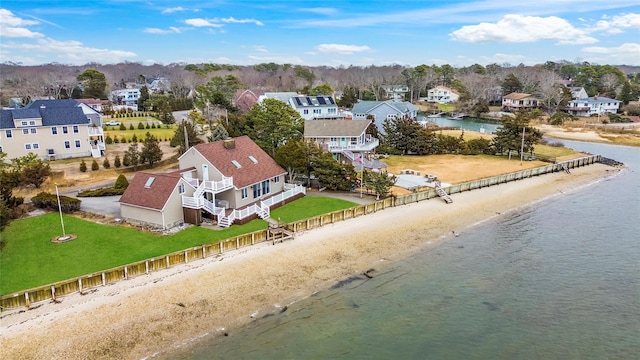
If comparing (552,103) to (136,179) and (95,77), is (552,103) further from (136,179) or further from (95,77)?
(95,77)

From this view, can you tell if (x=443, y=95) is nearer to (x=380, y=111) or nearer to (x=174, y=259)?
(x=380, y=111)

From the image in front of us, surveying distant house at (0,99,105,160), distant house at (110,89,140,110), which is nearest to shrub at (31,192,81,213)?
distant house at (0,99,105,160)

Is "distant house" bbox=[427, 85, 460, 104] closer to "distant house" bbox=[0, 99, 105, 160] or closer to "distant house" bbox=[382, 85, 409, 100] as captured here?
"distant house" bbox=[382, 85, 409, 100]

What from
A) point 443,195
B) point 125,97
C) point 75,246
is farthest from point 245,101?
point 75,246

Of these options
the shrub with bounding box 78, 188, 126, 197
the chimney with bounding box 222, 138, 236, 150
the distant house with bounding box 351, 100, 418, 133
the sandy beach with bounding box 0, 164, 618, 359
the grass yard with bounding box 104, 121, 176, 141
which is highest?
the distant house with bounding box 351, 100, 418, 133

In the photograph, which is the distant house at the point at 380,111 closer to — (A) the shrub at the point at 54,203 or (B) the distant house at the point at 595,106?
(A) the shrub at the point at 54,203

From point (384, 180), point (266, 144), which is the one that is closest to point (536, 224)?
point (384, 180)
